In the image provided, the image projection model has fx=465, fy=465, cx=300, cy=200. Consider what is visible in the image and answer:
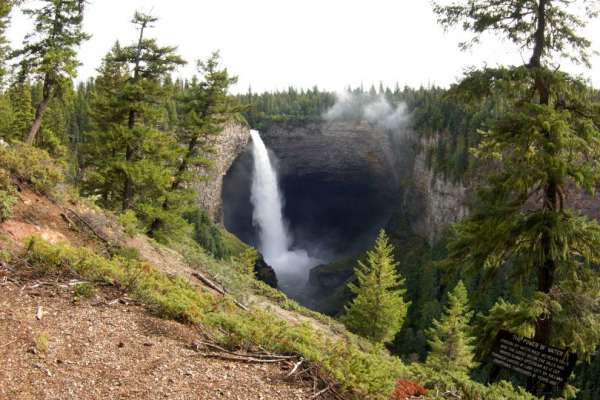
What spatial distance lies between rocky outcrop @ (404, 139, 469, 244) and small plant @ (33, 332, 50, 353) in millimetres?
61211

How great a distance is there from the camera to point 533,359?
839 cm

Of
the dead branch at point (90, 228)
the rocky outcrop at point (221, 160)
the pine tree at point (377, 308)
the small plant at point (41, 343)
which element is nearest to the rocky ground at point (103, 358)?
the small plant at point (41, 343)

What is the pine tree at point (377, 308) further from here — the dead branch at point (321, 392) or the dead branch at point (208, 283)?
the dead branch at point (321, 392)

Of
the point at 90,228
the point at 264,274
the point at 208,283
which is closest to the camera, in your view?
the point at 90,228

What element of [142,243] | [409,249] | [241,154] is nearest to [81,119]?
[241,154]

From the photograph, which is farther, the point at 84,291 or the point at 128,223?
the point at 128,223

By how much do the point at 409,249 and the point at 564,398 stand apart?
6316 centimetres

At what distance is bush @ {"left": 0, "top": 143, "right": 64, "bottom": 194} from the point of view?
40.4 feet

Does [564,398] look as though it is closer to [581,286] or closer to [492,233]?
[581,286]

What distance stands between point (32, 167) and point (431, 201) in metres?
63.8

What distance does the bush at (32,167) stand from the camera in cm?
1233

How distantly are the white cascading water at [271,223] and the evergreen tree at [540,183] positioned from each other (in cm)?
6895

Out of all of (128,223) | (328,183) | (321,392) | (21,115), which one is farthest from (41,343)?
(328,183)

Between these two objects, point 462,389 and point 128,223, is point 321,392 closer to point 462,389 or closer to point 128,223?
point 462,389
